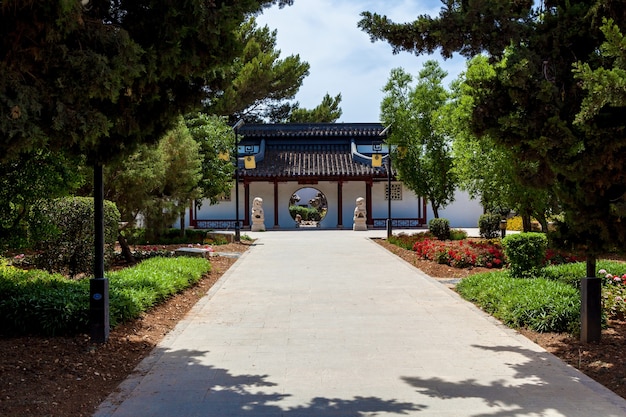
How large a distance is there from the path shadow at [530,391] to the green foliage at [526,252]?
4.58 m

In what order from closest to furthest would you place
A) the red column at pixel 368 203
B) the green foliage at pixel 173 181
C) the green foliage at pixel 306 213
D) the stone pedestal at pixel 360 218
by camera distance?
the green foliage at pixel 173 181, the stone pedestal at pixel 360 218, the red column at pixel 368 203, the green foliage at pixel 306 213

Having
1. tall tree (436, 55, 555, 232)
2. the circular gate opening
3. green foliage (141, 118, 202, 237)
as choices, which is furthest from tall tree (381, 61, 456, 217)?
the circular gate opening

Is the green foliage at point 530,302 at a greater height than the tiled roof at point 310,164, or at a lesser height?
lesser

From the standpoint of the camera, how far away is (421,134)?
21438mm

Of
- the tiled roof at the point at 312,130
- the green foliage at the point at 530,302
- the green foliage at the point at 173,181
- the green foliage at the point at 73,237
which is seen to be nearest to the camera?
the green foliage at the point at 530,302

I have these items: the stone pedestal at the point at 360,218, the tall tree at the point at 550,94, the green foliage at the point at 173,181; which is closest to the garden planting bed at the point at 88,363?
the tall tree at the point at 550,94

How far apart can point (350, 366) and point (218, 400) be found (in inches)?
58.7

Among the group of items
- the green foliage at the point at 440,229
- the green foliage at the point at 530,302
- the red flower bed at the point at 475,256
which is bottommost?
the green foliage at the point at 530,302

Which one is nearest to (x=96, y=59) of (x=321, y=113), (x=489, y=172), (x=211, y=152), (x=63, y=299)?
(x=63, y=299)

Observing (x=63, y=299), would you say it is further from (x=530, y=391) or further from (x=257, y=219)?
(x=257, y=219)

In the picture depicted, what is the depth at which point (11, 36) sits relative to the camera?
3980 millimetres

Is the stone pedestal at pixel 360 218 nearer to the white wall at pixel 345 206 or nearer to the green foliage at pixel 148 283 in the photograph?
the white wall at pixel 345 206

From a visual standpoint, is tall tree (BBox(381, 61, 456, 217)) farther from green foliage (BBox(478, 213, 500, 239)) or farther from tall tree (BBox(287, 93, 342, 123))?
tall tree (BBox(287, 93, 342, 123))

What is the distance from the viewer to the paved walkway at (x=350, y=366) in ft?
14.9
